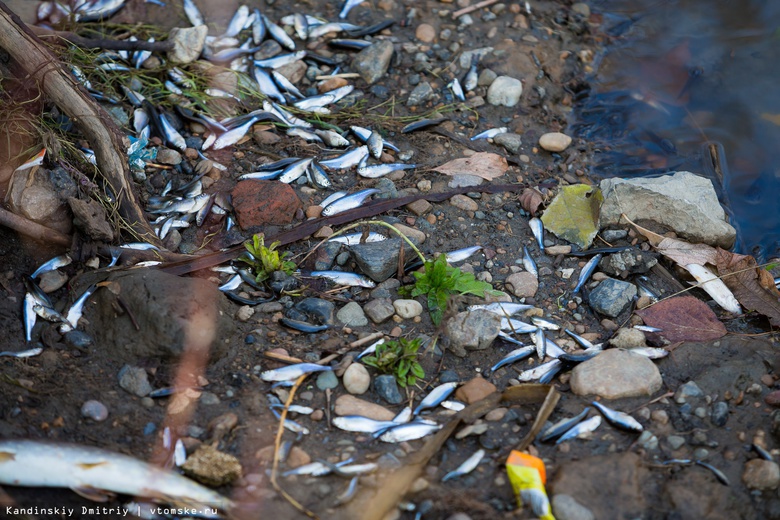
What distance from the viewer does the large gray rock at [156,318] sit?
2832 mm

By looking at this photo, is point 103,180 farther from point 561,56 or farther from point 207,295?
point 561,56

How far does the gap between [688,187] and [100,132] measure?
3336 millimetres

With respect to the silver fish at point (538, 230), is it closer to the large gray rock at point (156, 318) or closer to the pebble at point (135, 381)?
the large gray rock at point (156, 318)

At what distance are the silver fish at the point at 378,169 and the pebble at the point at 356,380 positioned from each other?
1460 millimetres

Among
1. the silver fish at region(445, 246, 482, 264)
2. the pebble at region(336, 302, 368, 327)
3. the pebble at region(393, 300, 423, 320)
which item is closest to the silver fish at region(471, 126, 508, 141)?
the silver fish at region(445, 246, 482, 264)

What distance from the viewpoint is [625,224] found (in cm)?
376

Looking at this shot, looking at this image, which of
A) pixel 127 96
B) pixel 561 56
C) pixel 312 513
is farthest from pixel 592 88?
pixel 312 513

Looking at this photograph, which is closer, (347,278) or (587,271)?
(347,278)

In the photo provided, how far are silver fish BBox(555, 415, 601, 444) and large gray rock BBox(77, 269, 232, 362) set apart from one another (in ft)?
5.13

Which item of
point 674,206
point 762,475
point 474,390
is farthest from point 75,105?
point 762,475

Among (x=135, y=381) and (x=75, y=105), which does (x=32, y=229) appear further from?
(x=135, y=381)

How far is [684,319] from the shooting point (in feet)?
10.7

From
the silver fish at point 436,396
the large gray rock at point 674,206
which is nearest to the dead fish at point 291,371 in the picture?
the silver fish at point 436,396

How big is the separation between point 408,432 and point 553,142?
2403 mm
